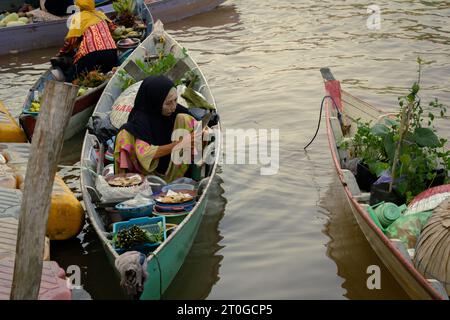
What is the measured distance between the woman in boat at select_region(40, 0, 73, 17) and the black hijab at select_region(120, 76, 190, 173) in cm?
676

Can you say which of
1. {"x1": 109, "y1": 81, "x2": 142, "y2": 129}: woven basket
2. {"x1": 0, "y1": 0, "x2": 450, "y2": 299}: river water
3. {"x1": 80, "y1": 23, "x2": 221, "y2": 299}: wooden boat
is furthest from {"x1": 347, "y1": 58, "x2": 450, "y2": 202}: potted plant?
{"x1": 109, "y1": 81, "x2": 142, "y2": 129}: woven basket

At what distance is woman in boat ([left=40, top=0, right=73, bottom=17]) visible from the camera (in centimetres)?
1159

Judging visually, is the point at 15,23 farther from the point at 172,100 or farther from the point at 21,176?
the point at 172,100

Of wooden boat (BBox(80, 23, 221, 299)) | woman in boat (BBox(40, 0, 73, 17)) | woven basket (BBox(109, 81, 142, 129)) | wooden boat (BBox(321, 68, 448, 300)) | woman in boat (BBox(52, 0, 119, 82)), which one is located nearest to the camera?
→ wooden boat (BBox(321, 68, 448, 300))

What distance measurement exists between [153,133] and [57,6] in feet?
22.9

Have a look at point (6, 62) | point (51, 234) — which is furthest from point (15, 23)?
point (51, 234)

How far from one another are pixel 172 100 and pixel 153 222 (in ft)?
3.90

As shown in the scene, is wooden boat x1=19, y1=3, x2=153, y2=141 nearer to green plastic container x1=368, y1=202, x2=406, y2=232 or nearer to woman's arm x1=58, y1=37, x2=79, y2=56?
woman's arm x1=58, y1=37, x2=79, y2=56

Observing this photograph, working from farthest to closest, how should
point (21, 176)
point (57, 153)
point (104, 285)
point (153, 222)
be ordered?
point (21, 176)
point (104, 285)
point (153, 222)
point (57, 153)

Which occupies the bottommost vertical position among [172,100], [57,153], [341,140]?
[341,140]

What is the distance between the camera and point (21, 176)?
20.0ft

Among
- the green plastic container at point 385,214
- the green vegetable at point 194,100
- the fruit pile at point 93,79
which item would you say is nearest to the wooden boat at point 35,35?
the fruit pile at point 93,79

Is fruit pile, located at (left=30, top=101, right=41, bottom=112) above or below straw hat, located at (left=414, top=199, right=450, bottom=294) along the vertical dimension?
above

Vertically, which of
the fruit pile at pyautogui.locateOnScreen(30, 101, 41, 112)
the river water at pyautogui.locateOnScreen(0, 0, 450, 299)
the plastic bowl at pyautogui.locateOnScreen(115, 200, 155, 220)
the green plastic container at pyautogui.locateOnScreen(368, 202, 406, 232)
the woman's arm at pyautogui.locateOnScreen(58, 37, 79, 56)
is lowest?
the river water at pyautogui.locateOnScreen(0, 0, 450, 299)
